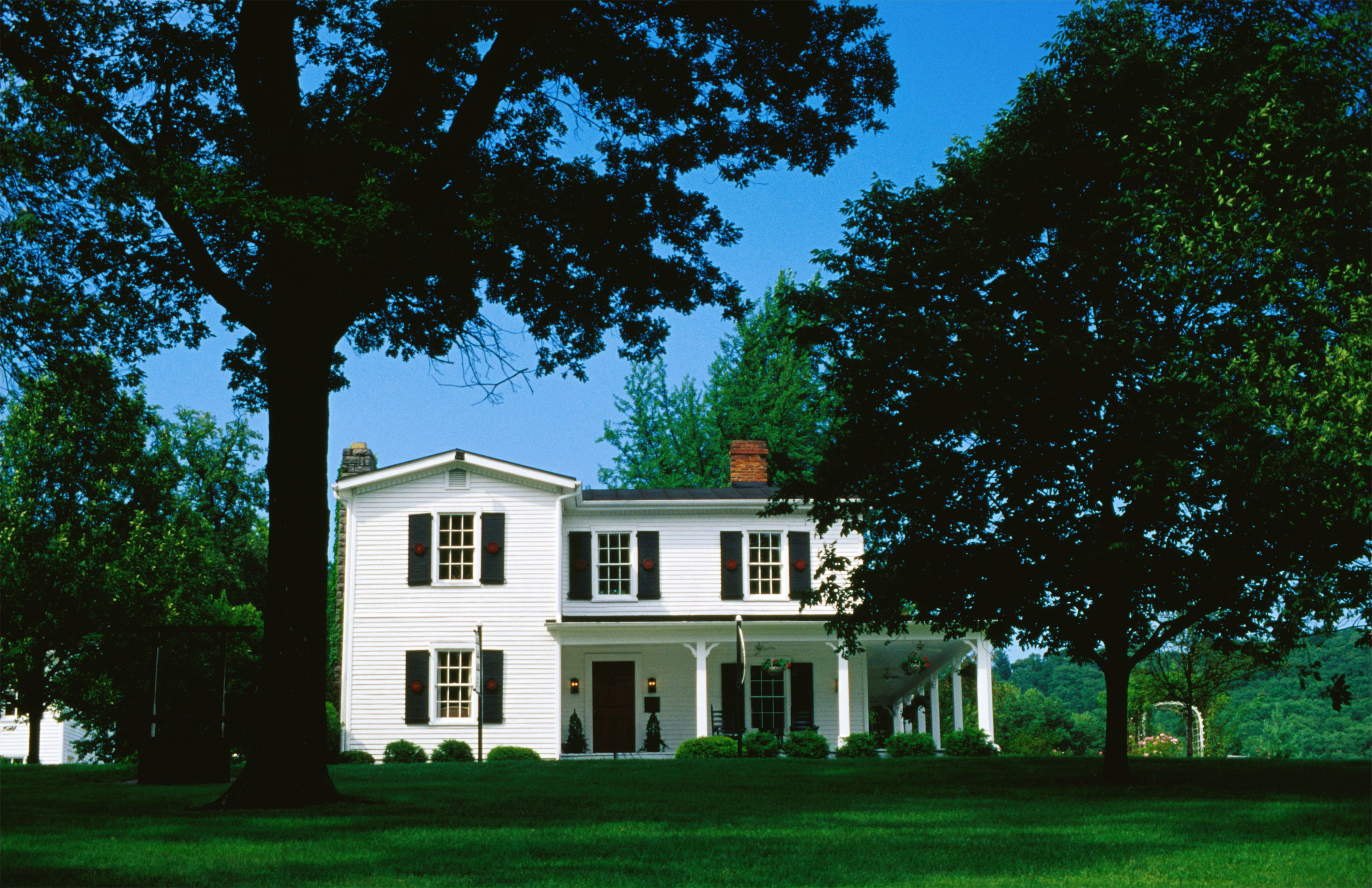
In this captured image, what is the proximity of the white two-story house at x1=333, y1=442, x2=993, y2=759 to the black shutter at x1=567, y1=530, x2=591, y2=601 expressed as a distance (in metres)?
0.04

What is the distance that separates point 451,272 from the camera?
42.8 ft

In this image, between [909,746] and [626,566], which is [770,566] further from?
[909,746]

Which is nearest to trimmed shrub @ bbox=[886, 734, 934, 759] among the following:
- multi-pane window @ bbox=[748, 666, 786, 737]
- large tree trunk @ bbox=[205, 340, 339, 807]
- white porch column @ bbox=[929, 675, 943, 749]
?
white porch column @ bbox=[929, 675, 943, 749]

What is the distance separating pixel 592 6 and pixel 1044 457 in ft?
25.8

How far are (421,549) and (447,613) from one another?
1.65 metres

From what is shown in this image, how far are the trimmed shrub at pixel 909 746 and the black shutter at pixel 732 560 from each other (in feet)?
18.0

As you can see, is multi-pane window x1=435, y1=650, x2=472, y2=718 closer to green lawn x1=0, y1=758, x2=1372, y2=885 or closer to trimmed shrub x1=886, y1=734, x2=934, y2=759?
trimmed shrub x1=886, y1=734, x2=934, y2=759

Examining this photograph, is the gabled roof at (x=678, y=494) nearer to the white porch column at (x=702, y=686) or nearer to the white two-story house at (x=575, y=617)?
the white two-story house at (x=575, y=617)

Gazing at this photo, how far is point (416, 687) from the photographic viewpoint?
28.6 metres

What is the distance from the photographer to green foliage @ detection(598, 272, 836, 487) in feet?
135

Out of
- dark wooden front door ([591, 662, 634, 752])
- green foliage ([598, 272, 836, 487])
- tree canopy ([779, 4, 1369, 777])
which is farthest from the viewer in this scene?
green foliage ([598, 272, 836, 487])

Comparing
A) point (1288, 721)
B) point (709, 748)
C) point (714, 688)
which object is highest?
point (714, 688)

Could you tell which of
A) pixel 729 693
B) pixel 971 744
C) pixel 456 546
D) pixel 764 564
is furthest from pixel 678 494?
pixel 971 744

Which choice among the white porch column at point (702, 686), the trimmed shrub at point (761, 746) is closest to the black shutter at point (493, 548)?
the white porch column at point (702, 686)
